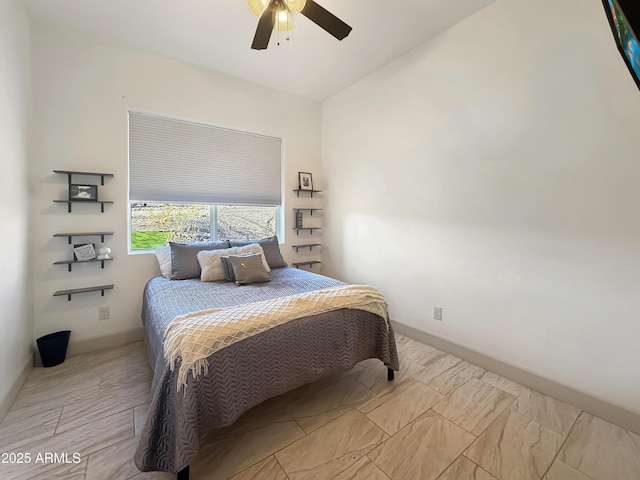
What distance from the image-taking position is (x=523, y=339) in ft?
6.86

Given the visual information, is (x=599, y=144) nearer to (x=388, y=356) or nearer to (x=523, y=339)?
(x=523, y=339)

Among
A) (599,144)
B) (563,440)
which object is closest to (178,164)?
(599,144)

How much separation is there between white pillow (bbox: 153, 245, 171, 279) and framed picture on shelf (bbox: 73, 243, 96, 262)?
0.50 meters

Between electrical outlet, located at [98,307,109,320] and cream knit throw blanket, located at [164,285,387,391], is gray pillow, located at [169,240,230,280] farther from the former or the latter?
cream knit throw blanket, located at [164,285,387,391]

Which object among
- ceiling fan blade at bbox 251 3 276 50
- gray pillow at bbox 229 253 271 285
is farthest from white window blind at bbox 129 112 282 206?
ceiling fan blade at bbox 251 3 276 50

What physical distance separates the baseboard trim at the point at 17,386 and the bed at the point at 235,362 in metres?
0.91

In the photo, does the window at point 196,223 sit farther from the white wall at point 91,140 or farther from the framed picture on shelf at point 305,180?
the framed picture on shelf at point 305,180

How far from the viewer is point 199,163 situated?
10.2 feet

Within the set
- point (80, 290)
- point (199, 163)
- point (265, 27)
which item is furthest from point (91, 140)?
point (265, 27)

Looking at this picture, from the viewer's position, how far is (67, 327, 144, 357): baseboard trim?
247 centimetres

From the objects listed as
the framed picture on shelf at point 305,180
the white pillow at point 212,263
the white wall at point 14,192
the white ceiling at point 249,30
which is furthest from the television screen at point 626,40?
the framed picture on shelf at point 305,180

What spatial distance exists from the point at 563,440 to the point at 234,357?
187 centimetres

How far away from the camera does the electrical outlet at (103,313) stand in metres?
2.60

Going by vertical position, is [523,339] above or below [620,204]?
below
